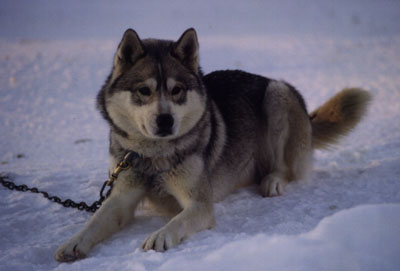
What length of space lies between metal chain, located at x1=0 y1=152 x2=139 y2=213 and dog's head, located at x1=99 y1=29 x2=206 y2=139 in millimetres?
199

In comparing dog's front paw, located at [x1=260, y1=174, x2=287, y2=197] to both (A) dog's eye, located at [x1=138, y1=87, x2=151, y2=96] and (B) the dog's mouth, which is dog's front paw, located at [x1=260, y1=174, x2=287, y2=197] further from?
(A) dog's eye, located at [x1=138, y1=87, x2=151, y2=96]

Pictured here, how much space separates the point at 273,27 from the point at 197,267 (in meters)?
12.0

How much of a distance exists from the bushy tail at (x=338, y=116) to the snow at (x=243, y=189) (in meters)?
0.25

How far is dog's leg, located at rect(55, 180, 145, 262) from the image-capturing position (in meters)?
2.10

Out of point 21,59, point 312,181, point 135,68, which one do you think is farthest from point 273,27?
point 135,68

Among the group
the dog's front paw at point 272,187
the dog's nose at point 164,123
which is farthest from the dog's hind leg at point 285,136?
the dog's nose at point 164,123

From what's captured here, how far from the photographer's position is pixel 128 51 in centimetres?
249

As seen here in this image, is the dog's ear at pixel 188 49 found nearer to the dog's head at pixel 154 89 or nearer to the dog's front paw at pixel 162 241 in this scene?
the dog's head at pixel 154 89

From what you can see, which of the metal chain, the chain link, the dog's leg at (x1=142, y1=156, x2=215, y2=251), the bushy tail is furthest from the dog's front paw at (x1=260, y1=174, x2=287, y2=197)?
the chain link

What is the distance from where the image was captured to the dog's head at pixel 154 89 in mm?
2314

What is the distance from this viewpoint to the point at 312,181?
3.28 m

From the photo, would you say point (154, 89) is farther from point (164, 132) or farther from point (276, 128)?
point (276, 128)

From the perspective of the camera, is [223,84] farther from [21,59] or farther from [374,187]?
[21,59]

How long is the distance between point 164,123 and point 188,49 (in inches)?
26.1
